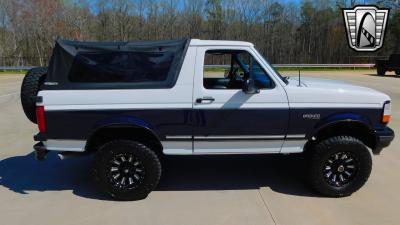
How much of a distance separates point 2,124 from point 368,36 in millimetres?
26263

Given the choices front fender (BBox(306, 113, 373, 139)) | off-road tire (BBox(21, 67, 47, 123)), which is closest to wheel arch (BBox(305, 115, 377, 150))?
front fender (BBox(306, 113, 373, 139))

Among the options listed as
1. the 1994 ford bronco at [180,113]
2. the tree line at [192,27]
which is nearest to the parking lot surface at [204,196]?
the 1994 ford bronco at [180,113]

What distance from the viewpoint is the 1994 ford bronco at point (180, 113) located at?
4.91 m

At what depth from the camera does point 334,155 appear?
5.15 m

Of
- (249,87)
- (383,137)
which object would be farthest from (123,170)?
(383,137)

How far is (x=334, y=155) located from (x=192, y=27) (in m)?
Result: 43.3

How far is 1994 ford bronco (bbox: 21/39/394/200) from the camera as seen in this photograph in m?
4.91

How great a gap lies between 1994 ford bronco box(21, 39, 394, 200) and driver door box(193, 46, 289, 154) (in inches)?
0.5

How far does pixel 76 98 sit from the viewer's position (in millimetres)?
4891

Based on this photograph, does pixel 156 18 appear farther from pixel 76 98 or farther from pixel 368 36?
pixel 76 98

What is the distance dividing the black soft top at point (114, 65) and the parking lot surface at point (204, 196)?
1.50 m

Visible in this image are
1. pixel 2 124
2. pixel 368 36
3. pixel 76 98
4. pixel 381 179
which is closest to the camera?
pixel 76 98

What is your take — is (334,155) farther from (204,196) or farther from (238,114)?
(204,196)

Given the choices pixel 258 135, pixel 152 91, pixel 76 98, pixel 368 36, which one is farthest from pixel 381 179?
pixel 368 36
